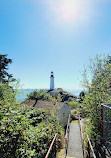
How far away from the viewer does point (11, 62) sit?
50.7 ft

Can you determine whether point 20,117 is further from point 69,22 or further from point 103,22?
point 103,22

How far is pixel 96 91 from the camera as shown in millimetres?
5234

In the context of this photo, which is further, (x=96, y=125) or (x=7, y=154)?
(x=96, y=125)

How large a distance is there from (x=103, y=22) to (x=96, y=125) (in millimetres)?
6322

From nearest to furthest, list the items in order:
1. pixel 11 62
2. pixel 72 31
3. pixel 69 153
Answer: pixel 69 153, pixel 72 31, pixel 11 62


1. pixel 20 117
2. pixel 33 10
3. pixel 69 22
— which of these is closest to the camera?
pixel 20 117

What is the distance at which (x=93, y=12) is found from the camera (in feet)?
18.9

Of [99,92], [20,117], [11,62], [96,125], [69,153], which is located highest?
[11,62]

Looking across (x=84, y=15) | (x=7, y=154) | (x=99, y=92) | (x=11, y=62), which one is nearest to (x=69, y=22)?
(x=84, y=15)

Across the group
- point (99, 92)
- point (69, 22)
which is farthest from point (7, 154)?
point (69, 22)

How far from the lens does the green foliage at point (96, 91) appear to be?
5031 mm

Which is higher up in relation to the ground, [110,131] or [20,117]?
[20,117]

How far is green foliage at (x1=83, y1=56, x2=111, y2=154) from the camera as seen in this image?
5.03 m

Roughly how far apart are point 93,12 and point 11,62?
43.8ft
